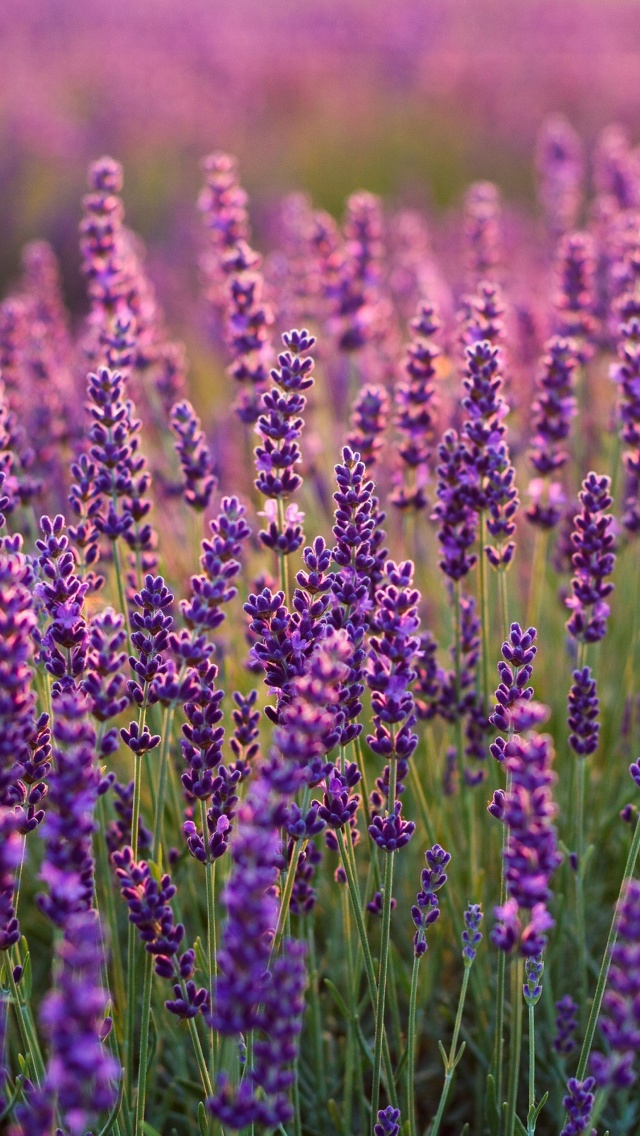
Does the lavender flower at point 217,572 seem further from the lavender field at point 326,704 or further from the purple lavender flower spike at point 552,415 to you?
the purple lavender flower spike at point 552,415

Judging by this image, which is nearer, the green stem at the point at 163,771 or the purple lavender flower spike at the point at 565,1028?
the green stem at the point at 163,771

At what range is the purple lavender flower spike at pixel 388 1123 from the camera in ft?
6.38

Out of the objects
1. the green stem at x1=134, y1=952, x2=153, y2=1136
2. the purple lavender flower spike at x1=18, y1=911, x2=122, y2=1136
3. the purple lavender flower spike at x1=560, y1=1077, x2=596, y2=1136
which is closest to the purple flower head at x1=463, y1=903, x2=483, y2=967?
the purple lavender flower spike at x1=560, y1=1077, x2=596, y2=1136

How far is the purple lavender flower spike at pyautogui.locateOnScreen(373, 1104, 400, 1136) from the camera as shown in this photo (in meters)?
1.95

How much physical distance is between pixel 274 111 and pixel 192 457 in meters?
12.6

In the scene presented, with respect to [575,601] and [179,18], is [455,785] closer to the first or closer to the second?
[575,601]

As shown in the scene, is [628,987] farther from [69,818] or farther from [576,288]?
[576,288]

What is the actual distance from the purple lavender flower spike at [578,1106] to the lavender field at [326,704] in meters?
0.01

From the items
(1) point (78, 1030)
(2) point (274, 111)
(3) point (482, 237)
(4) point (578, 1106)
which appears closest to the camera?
(1) point (78, 1030)

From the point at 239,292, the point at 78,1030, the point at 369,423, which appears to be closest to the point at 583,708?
the point at 369,423

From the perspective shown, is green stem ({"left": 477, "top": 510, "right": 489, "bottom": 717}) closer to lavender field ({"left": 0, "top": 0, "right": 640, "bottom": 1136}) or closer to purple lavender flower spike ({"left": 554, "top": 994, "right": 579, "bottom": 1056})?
lavender field ({"left": 0, "top": 0, "right": 640, "bottom": 1136})

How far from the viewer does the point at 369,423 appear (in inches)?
113

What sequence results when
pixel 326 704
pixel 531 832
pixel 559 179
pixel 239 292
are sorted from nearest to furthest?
pixel 531 832 < pixel 326 704 < pixel 239 292 < pixel 559 179

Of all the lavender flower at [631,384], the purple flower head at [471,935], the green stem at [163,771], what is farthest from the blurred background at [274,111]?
the purple flower head at [471,935]
